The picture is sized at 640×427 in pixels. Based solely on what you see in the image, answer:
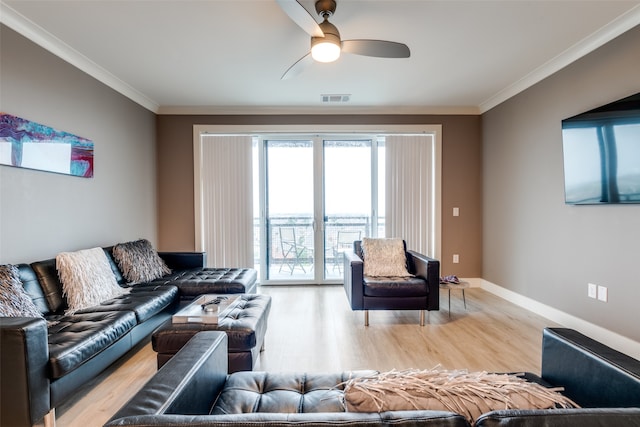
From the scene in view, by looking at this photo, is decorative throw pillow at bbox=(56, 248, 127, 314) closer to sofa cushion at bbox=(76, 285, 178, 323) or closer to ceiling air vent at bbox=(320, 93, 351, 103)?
sofa cushion at bbox=(76, 285, 178, 323)

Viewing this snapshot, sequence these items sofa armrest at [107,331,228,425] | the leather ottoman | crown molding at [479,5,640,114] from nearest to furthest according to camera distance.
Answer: sofa armrest at [107,331,228,425], the leather ottoman, crown molding at [479,5,640,114]

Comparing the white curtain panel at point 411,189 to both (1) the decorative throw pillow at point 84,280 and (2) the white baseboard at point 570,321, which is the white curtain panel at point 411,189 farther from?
(1) the decorative throw pillow at point 84,280

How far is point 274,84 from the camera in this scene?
352cm

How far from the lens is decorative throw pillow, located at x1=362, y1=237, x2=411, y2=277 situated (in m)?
3.35

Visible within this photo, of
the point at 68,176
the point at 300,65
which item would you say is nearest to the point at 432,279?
the point at 300,65

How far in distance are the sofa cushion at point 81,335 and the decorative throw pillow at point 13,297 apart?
161mm

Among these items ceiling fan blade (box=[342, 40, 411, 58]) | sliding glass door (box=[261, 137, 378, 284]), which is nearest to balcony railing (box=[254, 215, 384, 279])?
sliding glass door (box=[261, 137, 378, 284])

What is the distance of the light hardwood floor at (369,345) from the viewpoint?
200cm

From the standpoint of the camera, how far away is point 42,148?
2.49 meters

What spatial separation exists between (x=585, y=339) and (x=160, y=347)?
88.6 inches

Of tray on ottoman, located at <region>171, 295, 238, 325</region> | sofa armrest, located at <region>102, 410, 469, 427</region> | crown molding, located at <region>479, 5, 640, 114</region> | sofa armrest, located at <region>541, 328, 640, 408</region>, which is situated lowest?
tray on ottoman, located at <region>171, 295, 238, 325</region>

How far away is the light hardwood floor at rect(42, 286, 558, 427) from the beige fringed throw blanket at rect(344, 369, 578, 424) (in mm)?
1470

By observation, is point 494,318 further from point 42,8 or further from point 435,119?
point 42,8

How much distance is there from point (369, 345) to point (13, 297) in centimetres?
252
